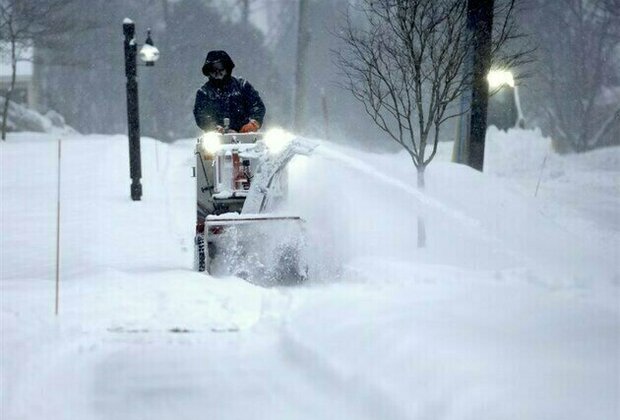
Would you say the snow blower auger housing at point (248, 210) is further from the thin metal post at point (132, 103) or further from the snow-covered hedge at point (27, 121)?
the snow-covered hedge at point (27, 121)

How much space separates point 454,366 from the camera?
4.46 metres

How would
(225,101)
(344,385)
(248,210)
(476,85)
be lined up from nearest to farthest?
(344,385)
(248,210)
(225,101)
(476,85)

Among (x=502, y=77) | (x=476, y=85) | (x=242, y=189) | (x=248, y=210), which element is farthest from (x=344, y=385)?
(x=502, y=77)

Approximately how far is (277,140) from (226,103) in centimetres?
160

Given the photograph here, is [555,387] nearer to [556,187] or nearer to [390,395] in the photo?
[390,395]

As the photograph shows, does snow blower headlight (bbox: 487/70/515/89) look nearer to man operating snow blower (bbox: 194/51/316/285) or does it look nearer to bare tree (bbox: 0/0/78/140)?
man operating snow blower (bbox: 194/51/316/285)

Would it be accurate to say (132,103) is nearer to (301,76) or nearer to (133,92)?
(133,92)

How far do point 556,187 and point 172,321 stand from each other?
14956 millimetres

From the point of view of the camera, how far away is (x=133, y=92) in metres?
15.7

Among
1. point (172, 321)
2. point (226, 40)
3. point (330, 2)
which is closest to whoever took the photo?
point (172, 321)

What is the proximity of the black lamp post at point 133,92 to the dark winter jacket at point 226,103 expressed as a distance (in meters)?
5.96

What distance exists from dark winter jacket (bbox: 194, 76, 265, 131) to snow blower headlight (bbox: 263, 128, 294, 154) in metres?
1.25

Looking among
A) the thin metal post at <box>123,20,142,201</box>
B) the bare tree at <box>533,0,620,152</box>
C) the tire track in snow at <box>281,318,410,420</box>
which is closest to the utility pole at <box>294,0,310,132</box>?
the bare tree at <box>533,0,620,152</box>

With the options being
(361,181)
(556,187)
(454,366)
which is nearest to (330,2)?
(556,187)
